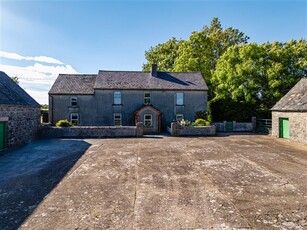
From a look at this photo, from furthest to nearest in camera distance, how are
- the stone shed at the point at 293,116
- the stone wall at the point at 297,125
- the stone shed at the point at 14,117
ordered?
the stone shed at the point at 293,116
the stone wall at the point at 297,125
the stone shed at the point at 14,117

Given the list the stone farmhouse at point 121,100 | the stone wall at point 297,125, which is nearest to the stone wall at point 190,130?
the stone farmhouse at point 121,100

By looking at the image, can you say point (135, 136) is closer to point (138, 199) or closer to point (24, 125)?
point (24, 125)

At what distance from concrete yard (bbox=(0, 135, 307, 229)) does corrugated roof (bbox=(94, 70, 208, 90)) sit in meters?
15.0

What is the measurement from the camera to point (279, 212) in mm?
5520

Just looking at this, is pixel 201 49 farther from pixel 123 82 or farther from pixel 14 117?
pixel 14 117

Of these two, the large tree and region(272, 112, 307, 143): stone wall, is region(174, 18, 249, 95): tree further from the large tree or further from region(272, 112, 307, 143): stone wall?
region(272, 112, 307, 143): stone wall

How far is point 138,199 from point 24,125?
14.8 meters

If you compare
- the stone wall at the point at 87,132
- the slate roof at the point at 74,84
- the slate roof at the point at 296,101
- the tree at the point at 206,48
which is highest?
the tree at the point at 206,48

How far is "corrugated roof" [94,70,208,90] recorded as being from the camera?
84.5 ft

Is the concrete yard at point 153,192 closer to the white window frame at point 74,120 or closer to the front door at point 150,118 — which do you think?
the front door at point 150,118

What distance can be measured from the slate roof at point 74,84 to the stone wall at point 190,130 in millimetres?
11966

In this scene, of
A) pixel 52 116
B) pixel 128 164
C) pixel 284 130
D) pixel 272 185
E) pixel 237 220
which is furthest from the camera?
pixel 52 116

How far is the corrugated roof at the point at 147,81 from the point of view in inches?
1014

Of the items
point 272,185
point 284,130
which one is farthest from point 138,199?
point 284,130
